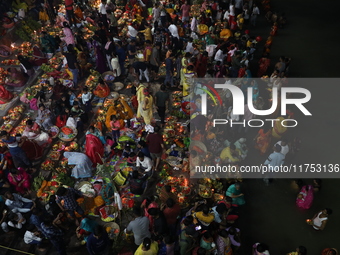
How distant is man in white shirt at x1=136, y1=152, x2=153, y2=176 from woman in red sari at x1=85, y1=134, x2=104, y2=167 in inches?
54.4

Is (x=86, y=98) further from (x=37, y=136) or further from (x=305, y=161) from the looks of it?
(x=305, y=161)

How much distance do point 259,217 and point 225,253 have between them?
1902 mm

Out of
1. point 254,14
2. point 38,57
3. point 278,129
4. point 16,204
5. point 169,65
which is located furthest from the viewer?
point 254,14

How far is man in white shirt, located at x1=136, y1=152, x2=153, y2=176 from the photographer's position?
24.0ft

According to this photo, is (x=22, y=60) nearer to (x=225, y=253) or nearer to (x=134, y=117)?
(x=134, y=117)

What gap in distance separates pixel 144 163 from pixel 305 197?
431 cm

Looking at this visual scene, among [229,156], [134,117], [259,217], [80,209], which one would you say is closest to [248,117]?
[229,156]

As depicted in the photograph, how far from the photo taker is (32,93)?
34.8 ft

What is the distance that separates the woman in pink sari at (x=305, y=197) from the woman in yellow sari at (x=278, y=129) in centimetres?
178

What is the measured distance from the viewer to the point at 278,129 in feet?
28.2

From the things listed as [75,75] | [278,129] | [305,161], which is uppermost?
[75,75]

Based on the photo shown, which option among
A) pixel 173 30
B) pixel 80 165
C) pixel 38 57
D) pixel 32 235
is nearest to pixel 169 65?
pixel 173 30

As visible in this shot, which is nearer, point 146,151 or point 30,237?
point 30,237

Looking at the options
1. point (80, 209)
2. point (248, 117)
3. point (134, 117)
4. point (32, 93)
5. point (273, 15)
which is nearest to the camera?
point (80, 209)
